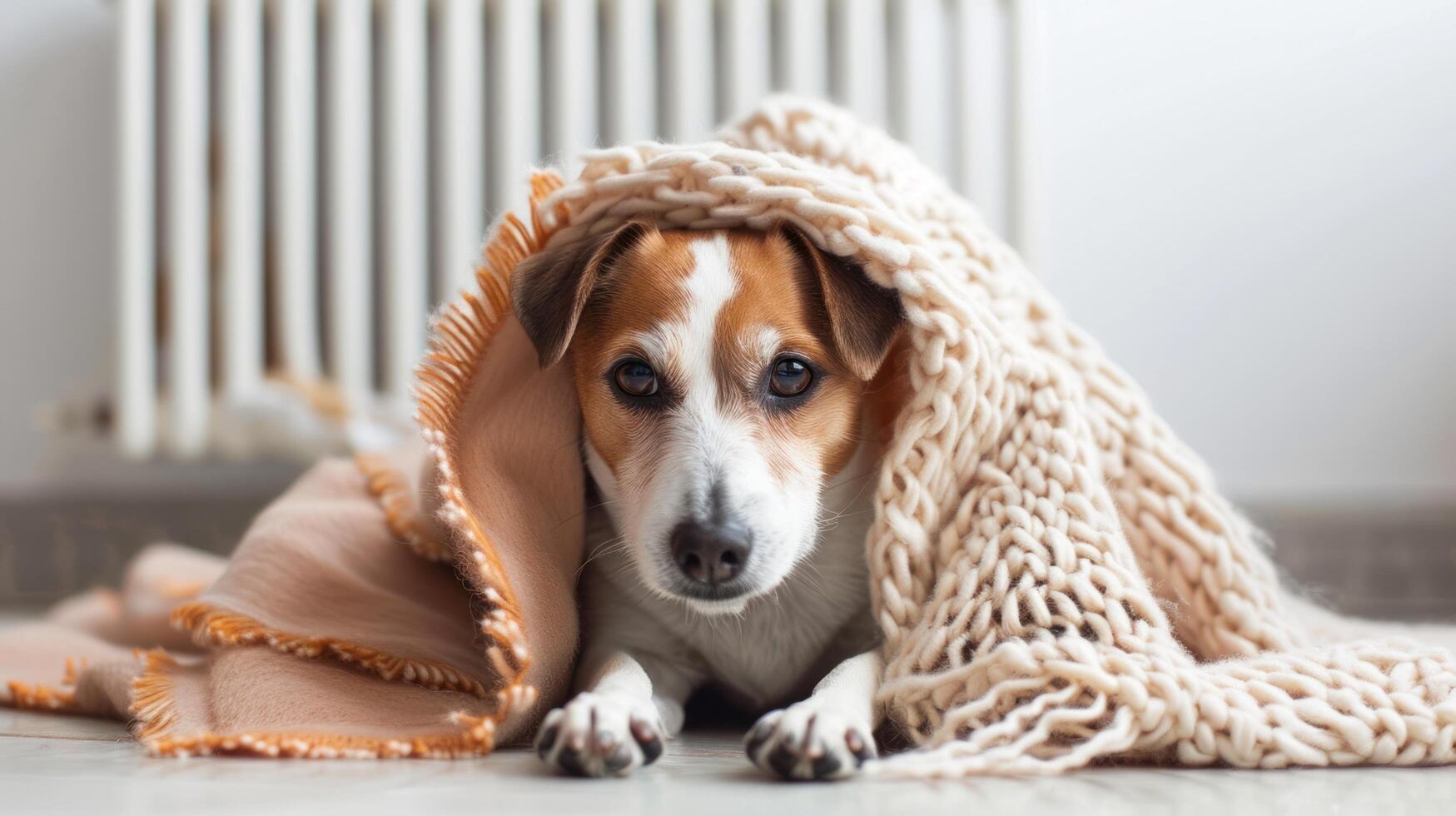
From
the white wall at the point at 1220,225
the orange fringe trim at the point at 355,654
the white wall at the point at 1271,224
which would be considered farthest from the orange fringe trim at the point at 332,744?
the white wall at the point at 1271,224

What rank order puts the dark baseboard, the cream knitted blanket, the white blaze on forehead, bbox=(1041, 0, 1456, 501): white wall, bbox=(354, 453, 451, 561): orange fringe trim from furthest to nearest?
bbox=(1041, 0, 1456, 501): white wall, the dark baseboard, bbox=(354, 453, 451, 561): orange fringe trim, the white blaze on forehead, the cream knitted blanket

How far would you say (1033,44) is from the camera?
2436mm

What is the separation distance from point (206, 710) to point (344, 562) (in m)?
0.22

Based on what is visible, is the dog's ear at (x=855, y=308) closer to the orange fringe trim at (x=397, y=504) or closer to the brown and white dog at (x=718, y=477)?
the brown and white dog at (x=718, y=477)

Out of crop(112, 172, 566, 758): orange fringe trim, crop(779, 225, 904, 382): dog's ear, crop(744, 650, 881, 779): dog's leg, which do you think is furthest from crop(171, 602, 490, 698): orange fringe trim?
crop(779, 225, 904, 382): dog's ear

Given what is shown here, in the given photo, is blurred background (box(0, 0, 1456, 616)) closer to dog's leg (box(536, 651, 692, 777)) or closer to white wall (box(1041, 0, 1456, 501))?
white wall (box(1041, 0, 1456, 501))

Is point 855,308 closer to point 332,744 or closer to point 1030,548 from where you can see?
point 1030,548

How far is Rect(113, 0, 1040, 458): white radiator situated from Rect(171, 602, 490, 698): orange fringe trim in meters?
1.28

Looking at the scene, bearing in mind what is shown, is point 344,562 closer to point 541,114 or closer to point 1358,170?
point 541,114

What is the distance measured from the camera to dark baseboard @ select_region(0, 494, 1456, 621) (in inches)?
91.1

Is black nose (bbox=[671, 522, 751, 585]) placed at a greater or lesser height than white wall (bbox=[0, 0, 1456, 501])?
lesser

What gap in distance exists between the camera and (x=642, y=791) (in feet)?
2.72

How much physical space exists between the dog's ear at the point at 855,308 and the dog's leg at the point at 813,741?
0.30 metres

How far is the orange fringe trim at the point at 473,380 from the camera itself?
37.8 inches
